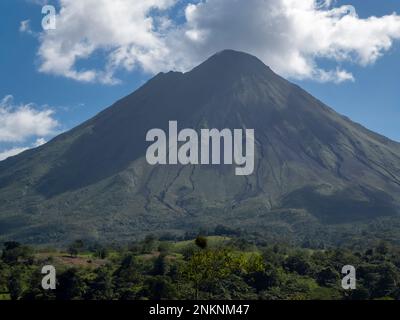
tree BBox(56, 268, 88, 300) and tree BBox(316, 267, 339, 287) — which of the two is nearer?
tree BBox(56, 268, 88, 300)

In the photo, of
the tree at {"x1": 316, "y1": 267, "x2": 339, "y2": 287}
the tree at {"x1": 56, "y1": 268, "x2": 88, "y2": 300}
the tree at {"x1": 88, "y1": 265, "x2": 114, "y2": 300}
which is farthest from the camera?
the tree at {"x1": 316, "y1": 267, "x2": 339, "y2": 287}

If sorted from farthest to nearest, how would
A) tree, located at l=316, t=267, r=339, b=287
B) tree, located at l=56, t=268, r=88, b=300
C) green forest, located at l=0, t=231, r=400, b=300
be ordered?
tree, located at l=316, t=267, r=339, b=287 → tree, located at l=56, t=268, r=88, b=300 → green forest, located at l=0, t=231, r=400, b=300

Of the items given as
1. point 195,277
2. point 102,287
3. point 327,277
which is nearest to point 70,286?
point 102,287

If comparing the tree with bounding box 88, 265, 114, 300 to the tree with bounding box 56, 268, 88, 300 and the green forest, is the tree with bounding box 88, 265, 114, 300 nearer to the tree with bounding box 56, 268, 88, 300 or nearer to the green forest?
the green forest

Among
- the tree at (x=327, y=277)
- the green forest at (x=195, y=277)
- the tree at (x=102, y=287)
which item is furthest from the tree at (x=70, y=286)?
the tree at (x=327, y=277)

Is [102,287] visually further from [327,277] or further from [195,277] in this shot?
[327,277]

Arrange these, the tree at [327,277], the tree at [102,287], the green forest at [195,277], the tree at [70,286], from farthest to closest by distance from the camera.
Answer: the tree at [327,277] → the tree at [102,287] → the tree at [70,286] → the green forest at [195,277]

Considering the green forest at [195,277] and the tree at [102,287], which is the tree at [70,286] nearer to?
the green forest at [195,277]

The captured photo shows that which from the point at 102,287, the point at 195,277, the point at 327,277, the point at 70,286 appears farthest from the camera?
the point at 327,277

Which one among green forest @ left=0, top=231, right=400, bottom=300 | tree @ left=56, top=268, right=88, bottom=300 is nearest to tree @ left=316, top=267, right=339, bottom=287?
green forest @ left=0, top=231, right=400, bottom=300
